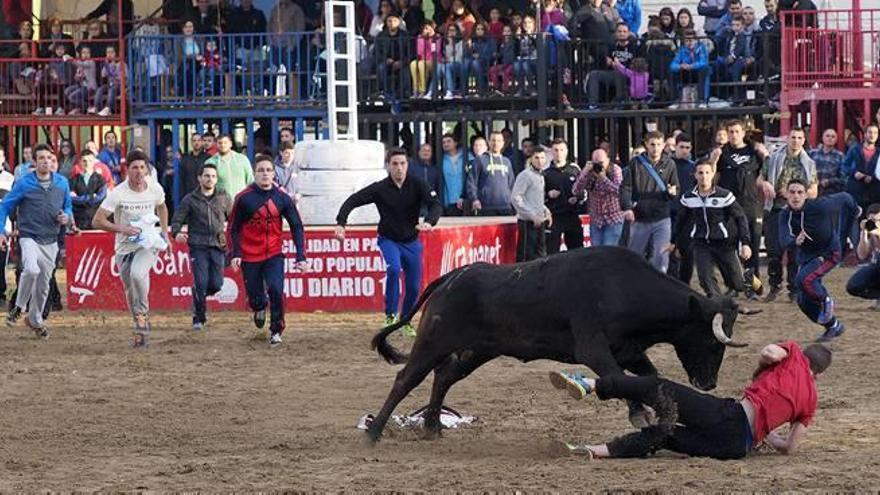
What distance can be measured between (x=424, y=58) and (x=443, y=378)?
592 inches

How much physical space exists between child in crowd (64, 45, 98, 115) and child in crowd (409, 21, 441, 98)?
4.99 meters

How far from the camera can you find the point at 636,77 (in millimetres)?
25625

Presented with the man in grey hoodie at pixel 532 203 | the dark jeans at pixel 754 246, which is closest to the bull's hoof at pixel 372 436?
the dark jeans at pixel 754 246

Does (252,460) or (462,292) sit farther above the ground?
(462,292)

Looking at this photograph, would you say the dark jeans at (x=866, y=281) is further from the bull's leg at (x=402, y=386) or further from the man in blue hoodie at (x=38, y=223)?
the man in blue hoodie at (x=38, y=223)

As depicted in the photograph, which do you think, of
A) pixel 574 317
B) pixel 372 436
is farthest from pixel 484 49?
pixel 574 317

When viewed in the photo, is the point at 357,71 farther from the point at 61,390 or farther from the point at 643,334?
the point at 643,334

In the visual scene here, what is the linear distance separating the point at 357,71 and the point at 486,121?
1968 mm

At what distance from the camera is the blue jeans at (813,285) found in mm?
16188

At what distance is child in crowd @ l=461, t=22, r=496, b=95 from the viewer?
2597cm

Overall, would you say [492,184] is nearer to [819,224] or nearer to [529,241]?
[529,241]

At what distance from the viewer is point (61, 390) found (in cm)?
1420

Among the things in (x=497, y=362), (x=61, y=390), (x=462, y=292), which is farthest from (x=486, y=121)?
(x=462, y=292)

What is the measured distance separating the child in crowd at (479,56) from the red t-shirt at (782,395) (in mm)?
16031
